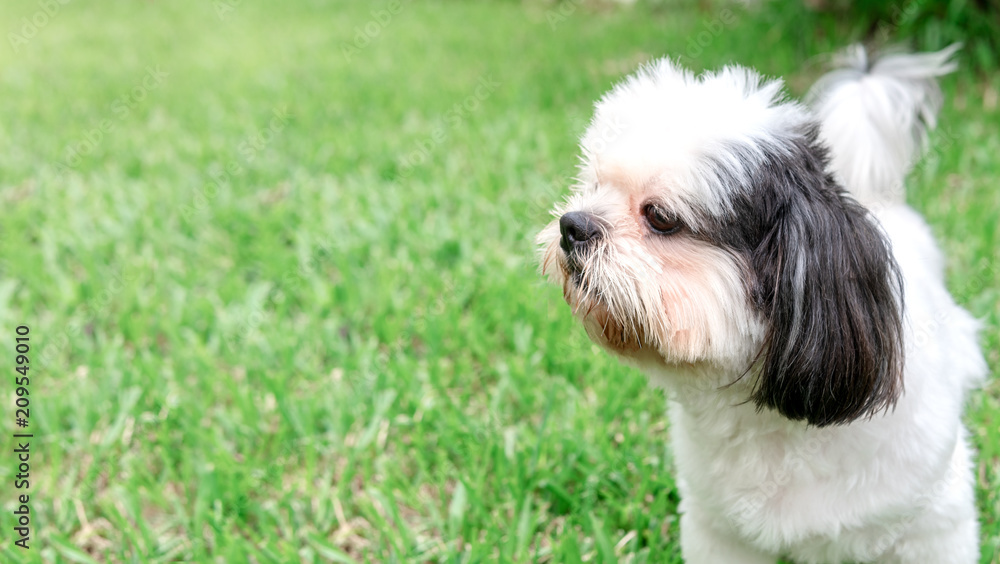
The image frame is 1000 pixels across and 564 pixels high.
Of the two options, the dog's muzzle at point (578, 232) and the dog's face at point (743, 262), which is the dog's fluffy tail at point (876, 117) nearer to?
the dog's face at point (743, 262)

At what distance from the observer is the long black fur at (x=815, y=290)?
1.43m

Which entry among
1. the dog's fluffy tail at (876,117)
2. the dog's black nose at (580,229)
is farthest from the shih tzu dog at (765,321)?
the dog's fluffy tail at (876,117)

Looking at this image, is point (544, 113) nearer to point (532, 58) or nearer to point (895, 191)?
point (532, 58)

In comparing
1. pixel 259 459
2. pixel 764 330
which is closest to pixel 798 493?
pixel 764 330

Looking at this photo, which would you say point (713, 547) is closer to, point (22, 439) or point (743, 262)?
point (743, 262)

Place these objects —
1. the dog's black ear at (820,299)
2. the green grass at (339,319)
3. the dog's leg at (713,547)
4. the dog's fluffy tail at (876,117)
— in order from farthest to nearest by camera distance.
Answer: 1. the green grass at (339,319)
2. the dog's fluffy tail at (876,117)
3. the dog's leg at (713,547)
4. the dog's black ear at (820,299)

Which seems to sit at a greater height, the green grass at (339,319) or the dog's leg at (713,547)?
the green grass at (339,319)

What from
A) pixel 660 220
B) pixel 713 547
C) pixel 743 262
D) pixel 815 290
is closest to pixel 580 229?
pixel 660 220

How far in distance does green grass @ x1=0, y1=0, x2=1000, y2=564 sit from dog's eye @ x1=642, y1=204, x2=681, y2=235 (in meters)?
0.99

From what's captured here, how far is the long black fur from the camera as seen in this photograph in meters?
1.43

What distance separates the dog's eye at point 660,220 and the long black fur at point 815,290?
8 cm

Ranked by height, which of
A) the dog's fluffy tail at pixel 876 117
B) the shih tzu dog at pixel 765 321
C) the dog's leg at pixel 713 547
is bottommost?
the dog's leg at pixel 713 547

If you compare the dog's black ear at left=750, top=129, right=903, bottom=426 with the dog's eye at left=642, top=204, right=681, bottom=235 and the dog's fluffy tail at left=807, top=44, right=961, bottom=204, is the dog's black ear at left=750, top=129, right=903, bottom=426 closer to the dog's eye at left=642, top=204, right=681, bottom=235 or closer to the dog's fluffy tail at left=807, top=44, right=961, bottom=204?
the dog's eye at left=642, top=204, right=681, bottom=235

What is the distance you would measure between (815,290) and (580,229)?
433 mm
